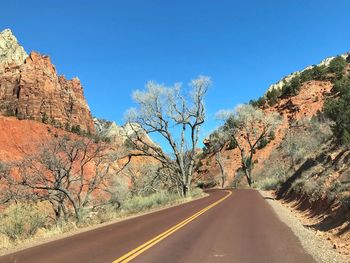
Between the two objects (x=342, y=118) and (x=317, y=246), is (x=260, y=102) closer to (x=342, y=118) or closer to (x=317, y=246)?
(x=342, y=118)

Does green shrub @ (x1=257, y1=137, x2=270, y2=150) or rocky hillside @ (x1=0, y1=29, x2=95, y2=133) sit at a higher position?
rocky hillside @ (x1=0, y1=29, x2=95, y2=133)

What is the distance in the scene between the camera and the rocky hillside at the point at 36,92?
96.9 metres

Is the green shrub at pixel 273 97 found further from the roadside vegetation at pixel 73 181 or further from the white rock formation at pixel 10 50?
the white rock formation at pixel 10 50

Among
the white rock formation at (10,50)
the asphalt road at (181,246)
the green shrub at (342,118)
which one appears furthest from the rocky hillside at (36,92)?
the asphalt road at (181,246)

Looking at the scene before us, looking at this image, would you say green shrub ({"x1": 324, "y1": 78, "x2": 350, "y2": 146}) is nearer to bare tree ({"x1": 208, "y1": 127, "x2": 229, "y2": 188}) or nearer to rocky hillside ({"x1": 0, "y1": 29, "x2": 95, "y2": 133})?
bare tree ({"x1": 208, "y1": 127, "x2": 229, "y2": 188})

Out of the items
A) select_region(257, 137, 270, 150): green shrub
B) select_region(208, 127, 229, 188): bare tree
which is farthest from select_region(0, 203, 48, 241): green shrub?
select_region(257, 137, 270, 150): green shrub

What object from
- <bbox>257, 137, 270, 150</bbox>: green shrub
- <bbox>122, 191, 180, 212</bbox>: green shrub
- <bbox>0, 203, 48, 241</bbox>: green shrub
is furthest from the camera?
<bbox>257, 137, 270, 150</bbox>: green shrub

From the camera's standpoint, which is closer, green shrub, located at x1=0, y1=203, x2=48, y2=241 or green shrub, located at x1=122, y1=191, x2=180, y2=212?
green shrub, located at x1=0, y1=203, x2=48, y2=241

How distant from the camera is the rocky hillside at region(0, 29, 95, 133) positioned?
96.9 m

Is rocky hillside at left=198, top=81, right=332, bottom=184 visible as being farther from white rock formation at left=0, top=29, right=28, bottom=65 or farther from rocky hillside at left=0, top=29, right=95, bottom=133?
white rock formation at left=0, top=29, right=28, bottom=65

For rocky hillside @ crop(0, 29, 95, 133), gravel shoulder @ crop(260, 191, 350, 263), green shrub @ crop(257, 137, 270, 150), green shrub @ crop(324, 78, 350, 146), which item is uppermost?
rocky hillside @ crop(0, 29, 95, 133)

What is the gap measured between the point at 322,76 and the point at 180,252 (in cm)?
8630

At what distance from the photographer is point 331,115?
86.5 ft

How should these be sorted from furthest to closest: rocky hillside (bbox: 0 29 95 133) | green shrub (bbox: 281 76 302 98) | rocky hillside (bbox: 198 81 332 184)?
rocky hillside (bbox: 0 29 95 133)
green shrub (bbox: 281 76 302 98)
rocky hillside (bbox: 198 81 332 184)
